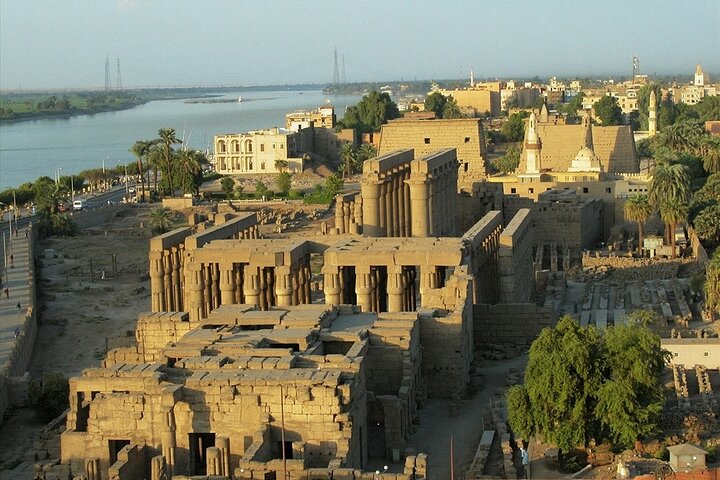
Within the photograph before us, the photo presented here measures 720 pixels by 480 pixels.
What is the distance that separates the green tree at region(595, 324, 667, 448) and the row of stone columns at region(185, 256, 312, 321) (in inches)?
384

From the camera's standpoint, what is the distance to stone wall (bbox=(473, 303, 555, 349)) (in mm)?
33062

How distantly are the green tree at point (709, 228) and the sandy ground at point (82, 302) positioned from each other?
21.8 meters

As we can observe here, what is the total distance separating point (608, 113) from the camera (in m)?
118

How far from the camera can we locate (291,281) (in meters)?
31.7

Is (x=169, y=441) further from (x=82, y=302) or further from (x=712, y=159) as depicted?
(x=712, y=159)

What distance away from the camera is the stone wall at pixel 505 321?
108 feet

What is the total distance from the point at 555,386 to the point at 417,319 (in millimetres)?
4571

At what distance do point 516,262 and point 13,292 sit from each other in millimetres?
20269

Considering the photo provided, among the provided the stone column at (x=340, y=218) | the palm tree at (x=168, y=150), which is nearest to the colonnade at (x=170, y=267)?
the stone column at (x=340, y=218)

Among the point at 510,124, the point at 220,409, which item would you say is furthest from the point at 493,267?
the point at 510,124

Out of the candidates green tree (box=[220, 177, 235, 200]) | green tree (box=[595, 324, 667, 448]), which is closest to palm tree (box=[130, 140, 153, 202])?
green tree (box=[220, 177, 235, 200])

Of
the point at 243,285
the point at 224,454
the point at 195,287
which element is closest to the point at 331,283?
the point at 243,285

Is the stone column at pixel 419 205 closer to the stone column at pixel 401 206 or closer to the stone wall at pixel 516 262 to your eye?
the stone column at pixel 401 206

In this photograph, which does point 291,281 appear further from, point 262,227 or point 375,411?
point 262,227
